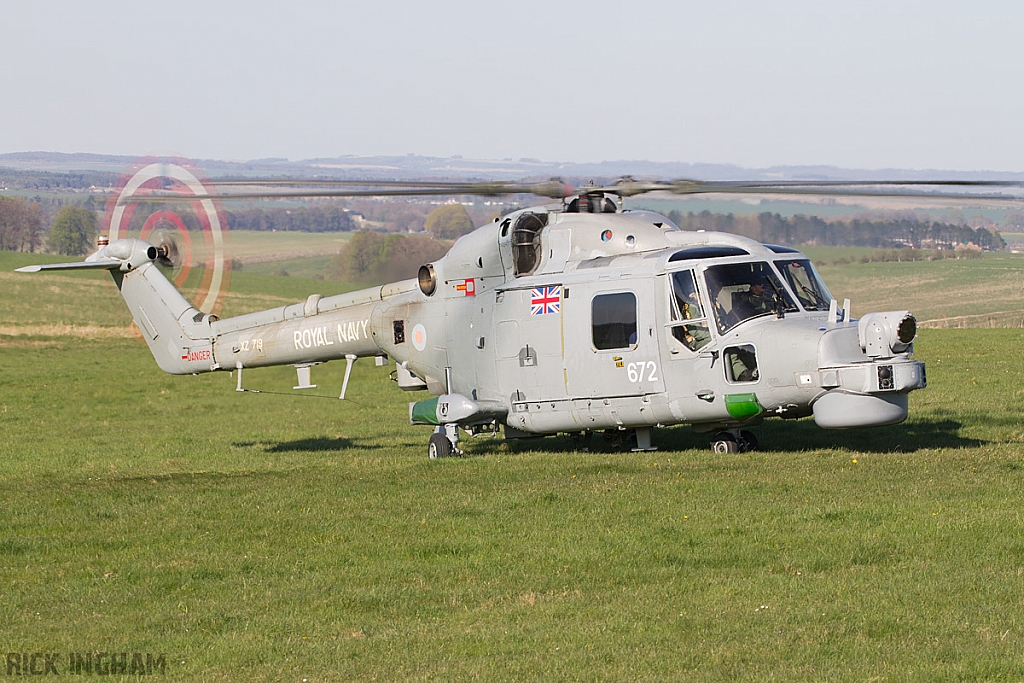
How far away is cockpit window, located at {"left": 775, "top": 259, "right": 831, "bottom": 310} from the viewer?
651 inches

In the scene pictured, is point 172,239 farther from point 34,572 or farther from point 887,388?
point 887,388

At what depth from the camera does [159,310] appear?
80.3ft

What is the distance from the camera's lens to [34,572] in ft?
38.1

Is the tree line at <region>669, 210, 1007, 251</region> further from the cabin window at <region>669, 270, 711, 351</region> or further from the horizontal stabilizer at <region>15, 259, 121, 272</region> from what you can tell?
the cabin window at <region>669, 270, 711, 351</region>

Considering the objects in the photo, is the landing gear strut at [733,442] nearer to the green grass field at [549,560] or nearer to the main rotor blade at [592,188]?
the green grass field at [549,560]

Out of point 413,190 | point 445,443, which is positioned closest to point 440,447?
point 445,443

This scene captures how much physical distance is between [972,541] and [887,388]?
442cm

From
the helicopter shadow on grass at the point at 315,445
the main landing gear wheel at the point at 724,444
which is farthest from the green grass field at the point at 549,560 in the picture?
the helicopter shadow on grass at the point at 315,445

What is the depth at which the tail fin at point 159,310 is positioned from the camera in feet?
78.6

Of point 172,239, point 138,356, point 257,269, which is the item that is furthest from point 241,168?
point 172,239

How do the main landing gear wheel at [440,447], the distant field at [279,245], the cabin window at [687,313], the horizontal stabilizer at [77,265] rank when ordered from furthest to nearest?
the distant field at [279,245] → the horizontal stabilizer at [77,265] → the main landing gear wheel at [440,447] → the cabin window at [687,313]

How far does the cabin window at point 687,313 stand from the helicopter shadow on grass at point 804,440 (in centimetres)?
261

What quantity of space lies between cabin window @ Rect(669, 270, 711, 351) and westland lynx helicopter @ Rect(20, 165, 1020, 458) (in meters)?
0.02

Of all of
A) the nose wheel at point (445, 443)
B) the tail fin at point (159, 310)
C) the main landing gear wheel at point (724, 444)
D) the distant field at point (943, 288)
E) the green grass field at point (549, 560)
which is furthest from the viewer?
the distant field at point (943, 288)
